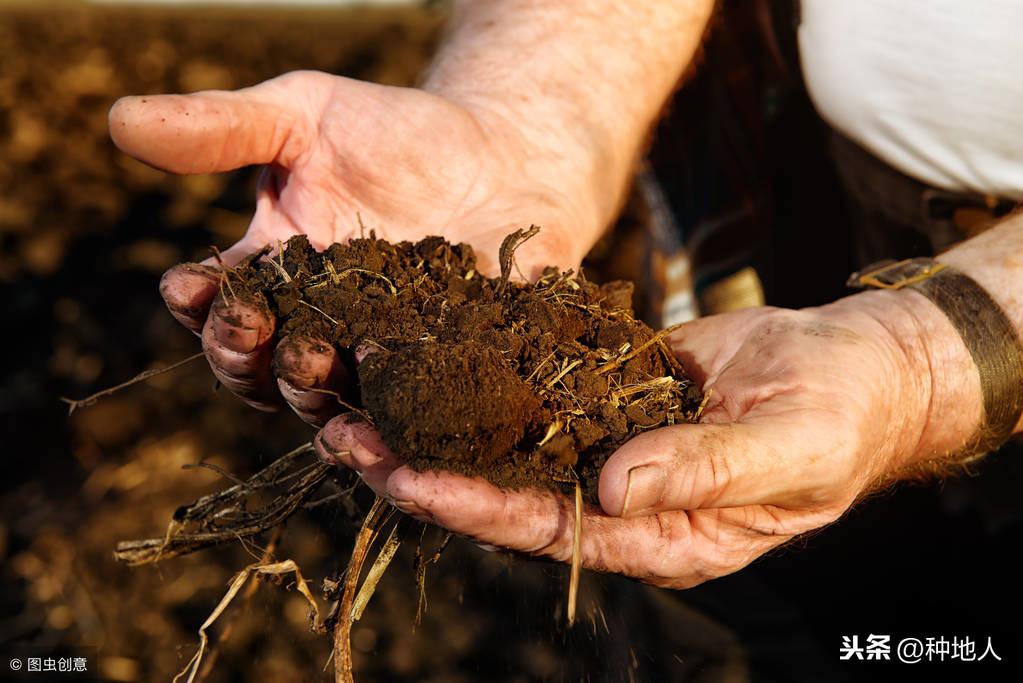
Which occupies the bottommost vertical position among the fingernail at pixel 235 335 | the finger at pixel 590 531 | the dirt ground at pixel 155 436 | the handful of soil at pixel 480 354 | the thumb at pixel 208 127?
the dirt ground at pixel 155 436

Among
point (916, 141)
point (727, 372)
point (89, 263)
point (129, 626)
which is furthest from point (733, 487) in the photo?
point (89, 263)

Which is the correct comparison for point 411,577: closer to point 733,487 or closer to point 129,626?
point 129,626

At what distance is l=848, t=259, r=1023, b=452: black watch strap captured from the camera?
2012mm

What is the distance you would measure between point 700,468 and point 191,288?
1.05m

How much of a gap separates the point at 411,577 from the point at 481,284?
183cm

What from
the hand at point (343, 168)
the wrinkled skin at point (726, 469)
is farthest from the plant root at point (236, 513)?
the wrinkled skin at point (726, 469)

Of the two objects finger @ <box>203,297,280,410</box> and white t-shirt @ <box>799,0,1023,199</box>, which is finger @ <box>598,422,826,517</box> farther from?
white t-shirt @ <box>799,0,1023,199</box>

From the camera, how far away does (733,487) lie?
160 cm

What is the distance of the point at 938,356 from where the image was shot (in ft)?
6.60

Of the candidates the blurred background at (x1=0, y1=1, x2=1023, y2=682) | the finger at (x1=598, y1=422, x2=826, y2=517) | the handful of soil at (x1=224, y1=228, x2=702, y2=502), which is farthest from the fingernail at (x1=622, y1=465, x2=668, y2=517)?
the blurred background at (x1=0, y1=1, x2=1023, y2=682)

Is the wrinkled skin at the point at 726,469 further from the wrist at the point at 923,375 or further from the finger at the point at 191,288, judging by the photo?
the finger at the point at 191,288

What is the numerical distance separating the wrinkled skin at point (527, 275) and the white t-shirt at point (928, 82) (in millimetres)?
620

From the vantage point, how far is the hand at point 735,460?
1549mm

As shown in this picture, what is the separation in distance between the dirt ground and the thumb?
0.87 meters
